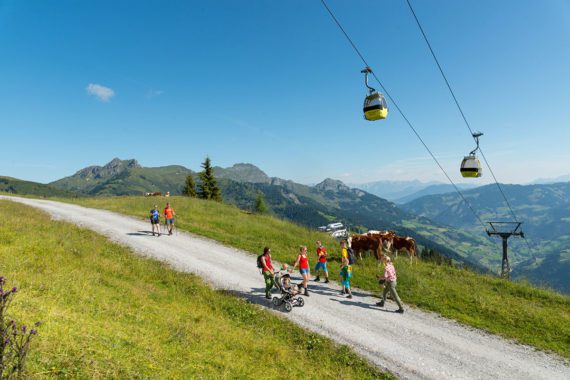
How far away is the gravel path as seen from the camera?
29.9ft

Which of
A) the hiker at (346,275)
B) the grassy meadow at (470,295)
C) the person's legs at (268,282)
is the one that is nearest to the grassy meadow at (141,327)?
the person's legs at (268,282)

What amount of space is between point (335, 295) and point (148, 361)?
386 inches

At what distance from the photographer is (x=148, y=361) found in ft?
21.5

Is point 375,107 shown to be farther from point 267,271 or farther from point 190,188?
point 190,188

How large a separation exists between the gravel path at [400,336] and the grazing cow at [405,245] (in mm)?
8639

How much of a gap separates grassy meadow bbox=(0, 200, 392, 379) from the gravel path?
0.92 m

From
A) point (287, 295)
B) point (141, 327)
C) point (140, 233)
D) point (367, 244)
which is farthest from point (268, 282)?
point (140, 233)

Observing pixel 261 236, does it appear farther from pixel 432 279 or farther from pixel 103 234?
pixel 432 279

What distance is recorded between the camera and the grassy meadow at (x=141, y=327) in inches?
241

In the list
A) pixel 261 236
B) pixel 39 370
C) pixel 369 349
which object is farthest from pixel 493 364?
pixel 261 236

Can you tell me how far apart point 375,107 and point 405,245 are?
13.8 m

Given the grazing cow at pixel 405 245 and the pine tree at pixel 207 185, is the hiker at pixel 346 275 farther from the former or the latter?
the pine tree at pixel 207 185

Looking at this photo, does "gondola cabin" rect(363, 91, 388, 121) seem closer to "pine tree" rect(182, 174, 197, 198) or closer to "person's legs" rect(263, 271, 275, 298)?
"person's legs" rect(263, 271, 275, 298)

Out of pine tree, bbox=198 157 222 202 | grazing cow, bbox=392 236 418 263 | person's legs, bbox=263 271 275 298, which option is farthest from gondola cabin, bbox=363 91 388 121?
pine tree, bbox=198 157 222 202
